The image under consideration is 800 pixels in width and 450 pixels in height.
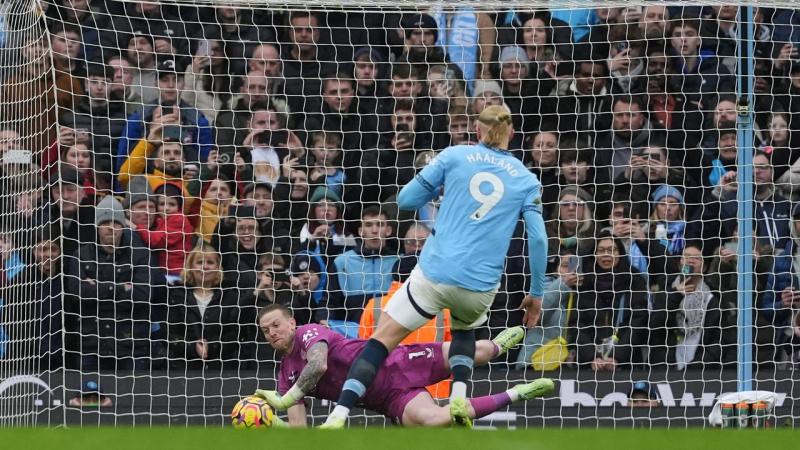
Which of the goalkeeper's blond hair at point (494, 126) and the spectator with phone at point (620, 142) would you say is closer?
the goalkeeper's blond hair at point (494, 126)

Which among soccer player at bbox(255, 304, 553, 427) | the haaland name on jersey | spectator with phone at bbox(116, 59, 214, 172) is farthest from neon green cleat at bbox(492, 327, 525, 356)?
spectator with phone at bbox(116, 59, 214, 172)

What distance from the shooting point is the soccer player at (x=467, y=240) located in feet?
22.7

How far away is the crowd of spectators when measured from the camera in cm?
980

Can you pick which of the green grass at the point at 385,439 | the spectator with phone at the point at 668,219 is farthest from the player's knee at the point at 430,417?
the green grass at the point at 385,439

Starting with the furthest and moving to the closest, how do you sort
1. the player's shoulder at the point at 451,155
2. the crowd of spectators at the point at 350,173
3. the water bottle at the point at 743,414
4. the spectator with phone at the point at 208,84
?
the spectator with phone at the point at 208,84 → the crowd of spectators at the point at 350,173 → the water bottle at the point at 743,414 → the player's shoulder at the point at 451,155

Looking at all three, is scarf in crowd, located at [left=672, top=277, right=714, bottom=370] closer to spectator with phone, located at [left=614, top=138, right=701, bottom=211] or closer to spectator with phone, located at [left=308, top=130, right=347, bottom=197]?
spectator with phone, located at [left=614, top=138, right=701, bottom=211]

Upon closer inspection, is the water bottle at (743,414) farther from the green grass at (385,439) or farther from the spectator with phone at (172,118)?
the green grass at (385,439)

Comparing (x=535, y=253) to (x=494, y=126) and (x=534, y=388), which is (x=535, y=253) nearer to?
(x=494, y=126)

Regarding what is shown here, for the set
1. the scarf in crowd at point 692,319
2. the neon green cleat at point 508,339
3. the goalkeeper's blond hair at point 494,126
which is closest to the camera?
the goalkeeper's blond hair at point 494,126

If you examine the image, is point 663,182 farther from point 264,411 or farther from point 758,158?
point 264,411

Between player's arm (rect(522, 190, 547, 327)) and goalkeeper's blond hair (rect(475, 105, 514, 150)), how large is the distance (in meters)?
0.35

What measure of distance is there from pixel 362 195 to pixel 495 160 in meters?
3.42

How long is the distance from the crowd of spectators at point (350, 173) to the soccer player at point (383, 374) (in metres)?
1.36

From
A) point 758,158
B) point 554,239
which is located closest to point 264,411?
point 554,239
